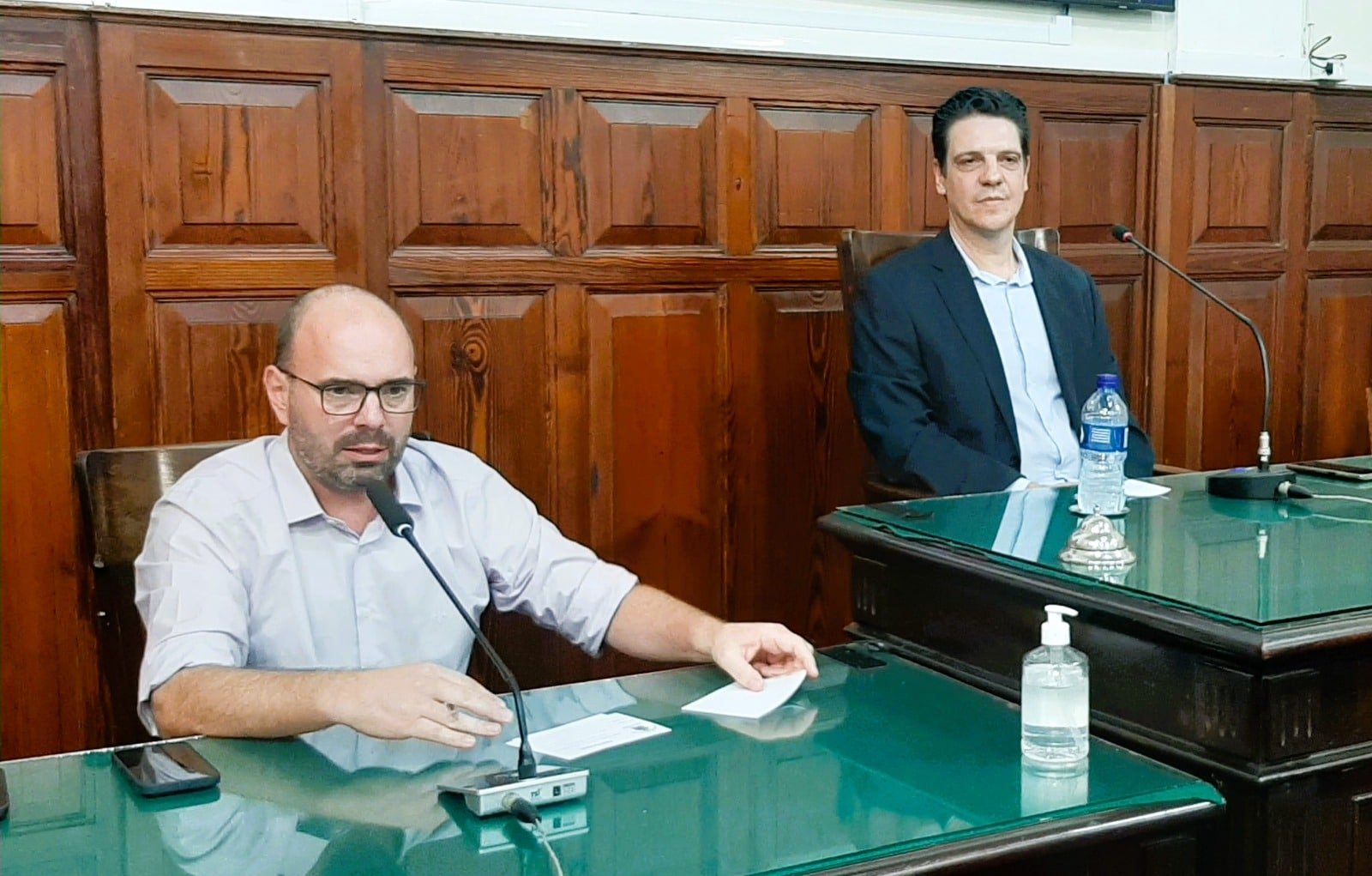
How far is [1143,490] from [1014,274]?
2.46 feet

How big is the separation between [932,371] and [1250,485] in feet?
2.31

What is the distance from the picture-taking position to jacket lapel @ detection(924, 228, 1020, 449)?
8.86ft

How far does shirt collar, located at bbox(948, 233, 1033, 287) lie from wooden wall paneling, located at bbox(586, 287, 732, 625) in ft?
1.84

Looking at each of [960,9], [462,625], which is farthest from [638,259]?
[462,625]

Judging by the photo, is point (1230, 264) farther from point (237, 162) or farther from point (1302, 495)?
point (237, 162)

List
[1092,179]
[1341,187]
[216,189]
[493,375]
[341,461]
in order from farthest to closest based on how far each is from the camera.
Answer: [1341,187], [1092,179], [493,375], [216,189], [341,461]

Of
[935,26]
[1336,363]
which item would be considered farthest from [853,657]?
[1336,363]

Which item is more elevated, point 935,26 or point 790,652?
point 935,26

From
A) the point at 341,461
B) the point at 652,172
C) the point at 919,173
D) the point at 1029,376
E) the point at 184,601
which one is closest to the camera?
the point at 184,601

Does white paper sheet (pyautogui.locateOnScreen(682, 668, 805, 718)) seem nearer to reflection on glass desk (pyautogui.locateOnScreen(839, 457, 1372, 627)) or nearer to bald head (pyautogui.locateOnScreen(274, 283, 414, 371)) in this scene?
reflection on glass desk (pyautogui.locateOnScreen(839, 457, 1372, 627))

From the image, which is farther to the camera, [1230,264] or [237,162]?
[1230,264]

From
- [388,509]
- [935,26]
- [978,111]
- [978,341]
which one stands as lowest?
[388,509]

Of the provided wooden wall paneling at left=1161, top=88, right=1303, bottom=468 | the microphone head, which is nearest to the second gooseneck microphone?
the microphone head

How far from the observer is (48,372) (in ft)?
8.40
